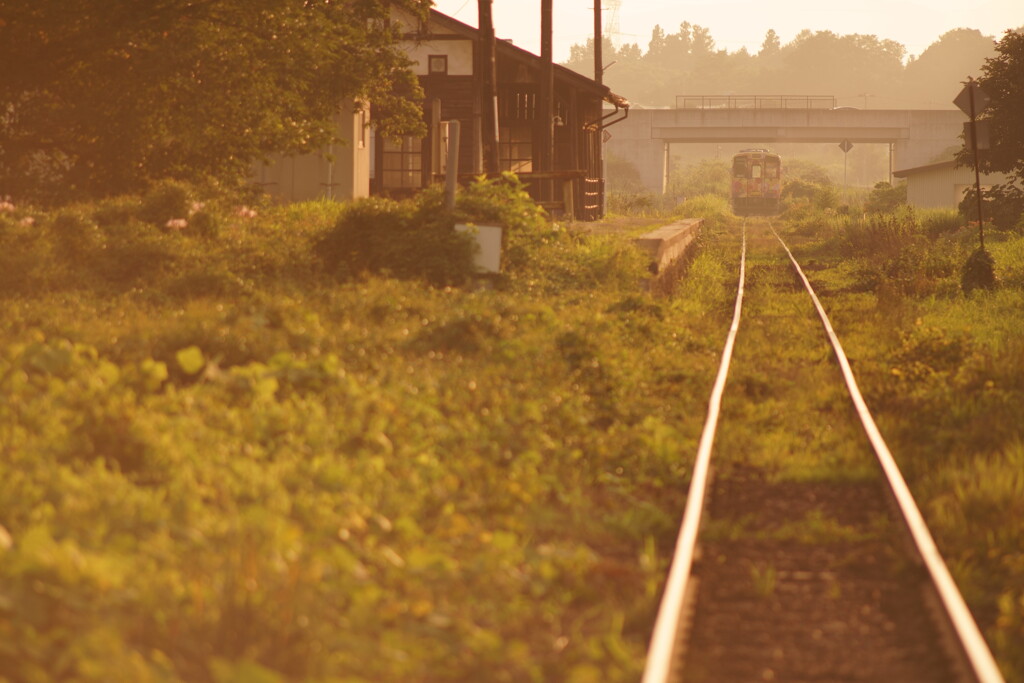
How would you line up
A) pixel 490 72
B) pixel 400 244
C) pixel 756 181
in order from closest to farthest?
pixel 400 244
pixel 490 72
pixel 756 181

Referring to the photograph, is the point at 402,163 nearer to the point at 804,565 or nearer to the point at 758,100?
the point at 804,565

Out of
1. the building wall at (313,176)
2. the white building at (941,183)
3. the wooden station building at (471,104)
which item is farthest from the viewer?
the white building at (941,183)

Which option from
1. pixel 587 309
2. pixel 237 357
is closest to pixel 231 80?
pixel 587 309

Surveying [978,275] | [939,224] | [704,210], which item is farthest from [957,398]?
[704,210]

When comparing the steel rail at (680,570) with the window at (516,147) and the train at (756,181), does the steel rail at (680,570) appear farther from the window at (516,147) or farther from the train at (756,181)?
the train at (756,181)

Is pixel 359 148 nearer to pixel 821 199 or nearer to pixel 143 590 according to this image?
pixel 143 590

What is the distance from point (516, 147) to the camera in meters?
32.4

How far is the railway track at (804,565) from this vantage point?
4.40m

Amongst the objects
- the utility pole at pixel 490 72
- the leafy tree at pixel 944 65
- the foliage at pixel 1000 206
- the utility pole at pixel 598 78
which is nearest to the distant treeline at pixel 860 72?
the leafy tree at pixel 944 65

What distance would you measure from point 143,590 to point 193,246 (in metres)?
10.6

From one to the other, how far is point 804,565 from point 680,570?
33.8 inches

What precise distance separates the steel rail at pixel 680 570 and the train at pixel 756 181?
5448 cm

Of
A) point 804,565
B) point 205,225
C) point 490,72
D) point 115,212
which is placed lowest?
point 804,565

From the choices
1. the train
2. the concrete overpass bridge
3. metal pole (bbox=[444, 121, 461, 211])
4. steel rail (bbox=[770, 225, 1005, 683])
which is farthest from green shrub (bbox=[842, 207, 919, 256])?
the concrete overpass bridge
